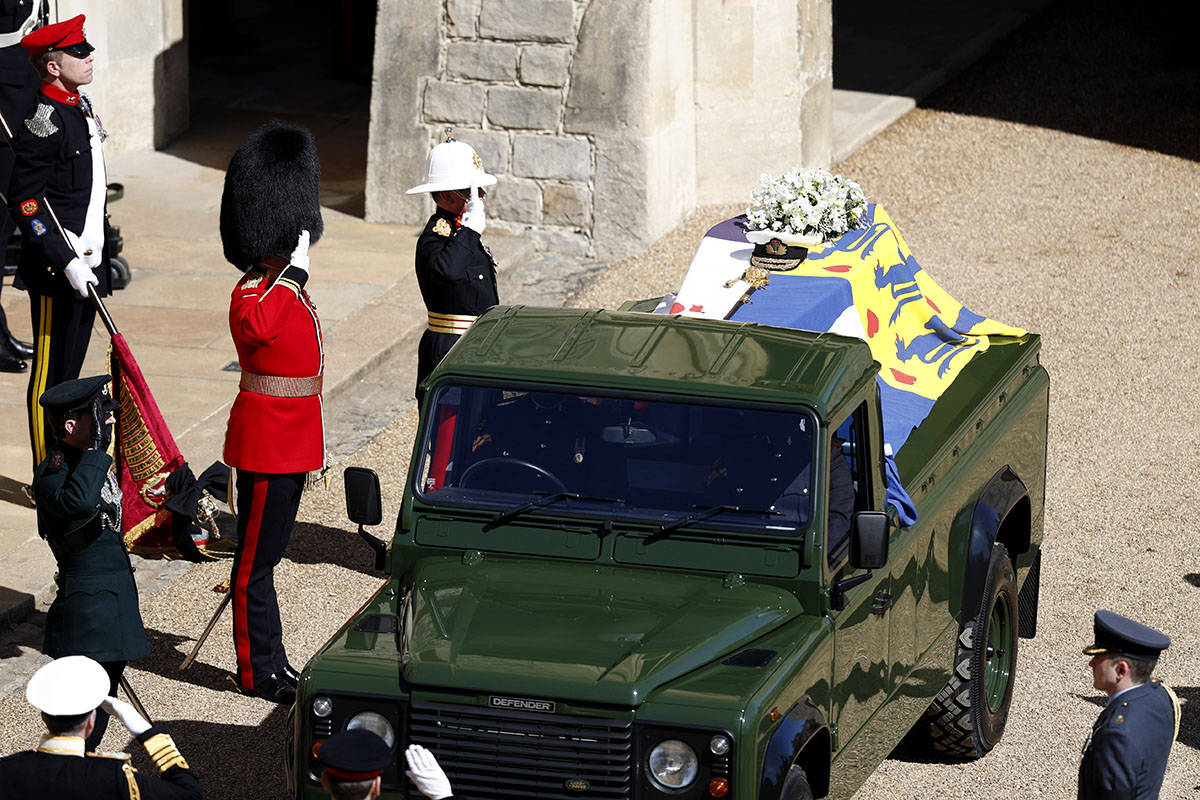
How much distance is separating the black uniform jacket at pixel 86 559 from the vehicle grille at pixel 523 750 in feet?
5.23

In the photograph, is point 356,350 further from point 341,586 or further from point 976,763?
point 976,763

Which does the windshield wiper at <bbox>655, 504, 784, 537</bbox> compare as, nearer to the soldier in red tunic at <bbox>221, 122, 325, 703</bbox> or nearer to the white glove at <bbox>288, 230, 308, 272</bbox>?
the soldier in red tunic at <bbox>221, 122, 325, 703</bbox>

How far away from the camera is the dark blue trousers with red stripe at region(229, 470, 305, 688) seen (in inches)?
290

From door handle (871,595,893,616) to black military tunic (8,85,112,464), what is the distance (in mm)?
4534

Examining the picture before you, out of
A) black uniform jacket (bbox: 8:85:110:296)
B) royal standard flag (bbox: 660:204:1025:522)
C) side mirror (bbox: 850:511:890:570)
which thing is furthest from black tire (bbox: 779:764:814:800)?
black uniform jacket (bbox: 8:85:110:296)

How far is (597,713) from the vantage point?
16.8 feet

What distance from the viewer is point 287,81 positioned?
1916 cm

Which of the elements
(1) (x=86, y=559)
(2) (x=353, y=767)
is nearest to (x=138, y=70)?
(1) (x=86, y=559)

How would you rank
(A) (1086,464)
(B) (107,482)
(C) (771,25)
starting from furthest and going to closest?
(C) (771,25)
(A) (1086,464)
(B) (107,482)

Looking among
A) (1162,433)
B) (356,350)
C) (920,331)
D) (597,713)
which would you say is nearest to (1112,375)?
(1162,433)

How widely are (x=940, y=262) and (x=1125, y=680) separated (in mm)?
8836

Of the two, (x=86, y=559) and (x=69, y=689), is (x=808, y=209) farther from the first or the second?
(x=69, y=689)

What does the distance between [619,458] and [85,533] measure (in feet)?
6.29

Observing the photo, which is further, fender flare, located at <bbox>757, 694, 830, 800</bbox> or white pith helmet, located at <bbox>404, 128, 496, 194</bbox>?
white pith helmet, located at <bbox>404, 128, 496, 194</bbox>
